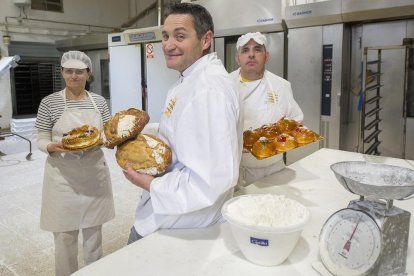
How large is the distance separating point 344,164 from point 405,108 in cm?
216

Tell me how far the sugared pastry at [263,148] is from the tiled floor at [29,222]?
1.51 m

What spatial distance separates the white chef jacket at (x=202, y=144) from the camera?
995 mm

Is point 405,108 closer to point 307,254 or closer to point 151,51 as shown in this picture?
point 307,254

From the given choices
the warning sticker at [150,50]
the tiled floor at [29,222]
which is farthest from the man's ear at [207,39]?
the warning sticker at [150,50]

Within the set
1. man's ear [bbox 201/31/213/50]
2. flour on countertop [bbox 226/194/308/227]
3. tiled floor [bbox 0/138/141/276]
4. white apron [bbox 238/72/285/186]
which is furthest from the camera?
tiled floor [bbox 0/138/141/276]

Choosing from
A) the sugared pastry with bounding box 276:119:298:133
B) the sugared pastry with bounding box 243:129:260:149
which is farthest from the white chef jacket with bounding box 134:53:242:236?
the sugared pastry with bounding box 276:119:298:133

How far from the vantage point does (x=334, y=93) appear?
3.14 meters

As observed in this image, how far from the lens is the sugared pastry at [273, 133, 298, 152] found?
4.75ft

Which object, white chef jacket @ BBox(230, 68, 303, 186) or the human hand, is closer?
the human hand

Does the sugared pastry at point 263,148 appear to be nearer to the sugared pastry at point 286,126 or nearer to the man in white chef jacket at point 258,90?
the sugared pastry at point 286,126

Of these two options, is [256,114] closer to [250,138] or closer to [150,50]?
[250,138]

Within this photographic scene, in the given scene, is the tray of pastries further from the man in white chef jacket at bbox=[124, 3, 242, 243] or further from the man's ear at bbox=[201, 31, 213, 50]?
the man's ear at bbox=[201, 31, 213, 50]

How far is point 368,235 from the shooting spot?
2.66 ft

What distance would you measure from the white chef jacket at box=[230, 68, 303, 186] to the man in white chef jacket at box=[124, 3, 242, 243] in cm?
78
